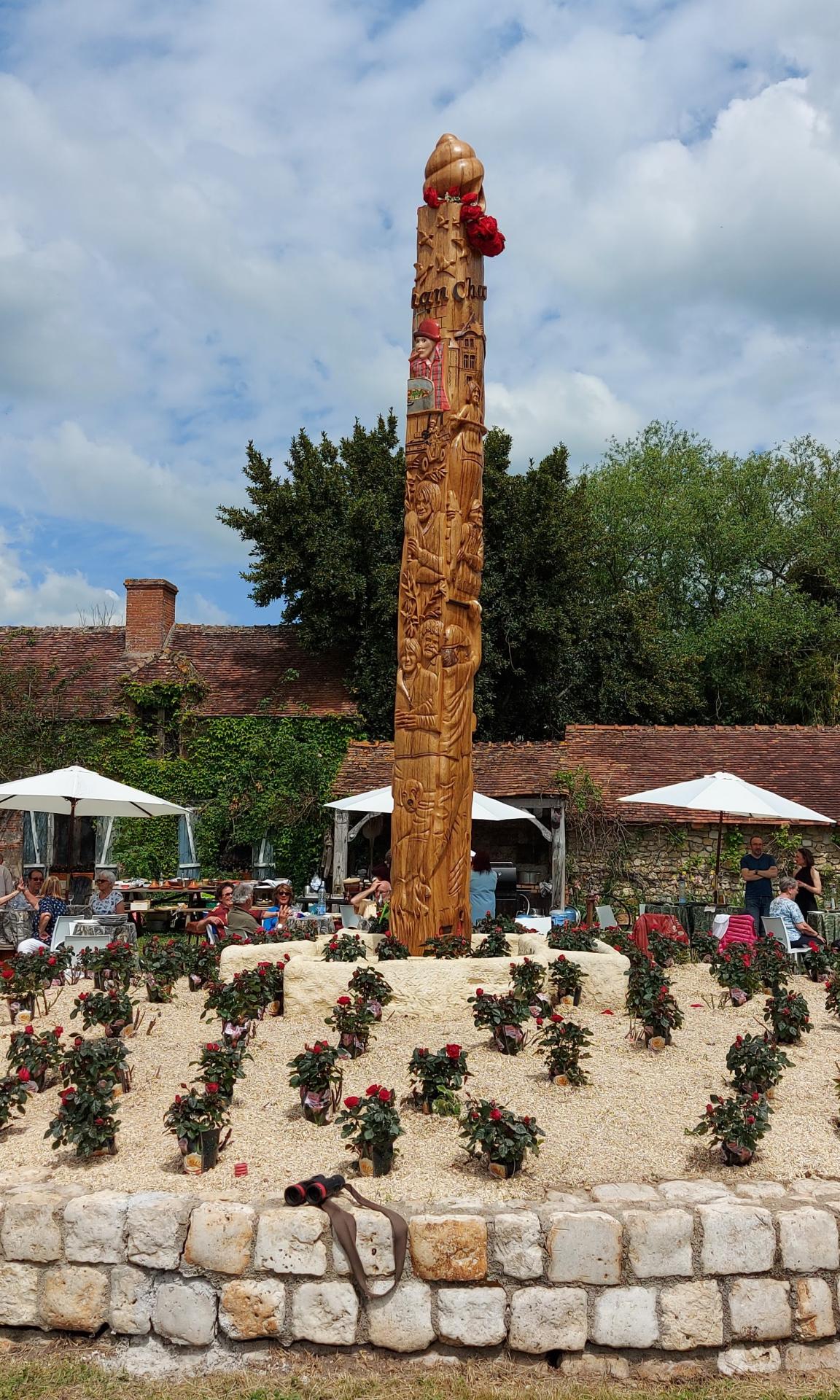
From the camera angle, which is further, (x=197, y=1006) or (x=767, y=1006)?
(x=197, y=1006)

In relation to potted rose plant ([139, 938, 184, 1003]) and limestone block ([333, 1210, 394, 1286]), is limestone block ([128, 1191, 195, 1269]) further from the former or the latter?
potted rose plant ([139, 938, 184, 1003])

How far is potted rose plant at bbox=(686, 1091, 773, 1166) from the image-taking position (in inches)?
186

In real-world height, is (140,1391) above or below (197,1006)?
below

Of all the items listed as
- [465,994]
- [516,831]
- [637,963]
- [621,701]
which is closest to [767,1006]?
[637,963]

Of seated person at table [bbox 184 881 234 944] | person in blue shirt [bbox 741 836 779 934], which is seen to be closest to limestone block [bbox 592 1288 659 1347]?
seated person at table [bbox 184 881 234 944]

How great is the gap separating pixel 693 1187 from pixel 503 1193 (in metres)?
0.79

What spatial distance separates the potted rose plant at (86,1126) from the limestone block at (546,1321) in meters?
2.00

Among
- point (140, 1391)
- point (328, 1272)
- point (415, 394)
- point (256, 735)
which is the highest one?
point (415, 394)

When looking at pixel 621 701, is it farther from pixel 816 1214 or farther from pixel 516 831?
pixel 816 1214

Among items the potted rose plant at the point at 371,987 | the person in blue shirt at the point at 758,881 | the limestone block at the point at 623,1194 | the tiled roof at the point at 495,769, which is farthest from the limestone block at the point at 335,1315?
the tiled roof at the point at 495,769

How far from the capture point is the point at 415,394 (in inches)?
321

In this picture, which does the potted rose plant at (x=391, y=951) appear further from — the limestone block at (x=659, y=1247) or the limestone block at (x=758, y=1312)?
the limestone block at (x=758, y=1312)

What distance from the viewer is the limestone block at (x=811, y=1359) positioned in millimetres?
4090

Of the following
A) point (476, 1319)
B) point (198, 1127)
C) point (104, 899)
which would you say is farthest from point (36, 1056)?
point (104, 899)
